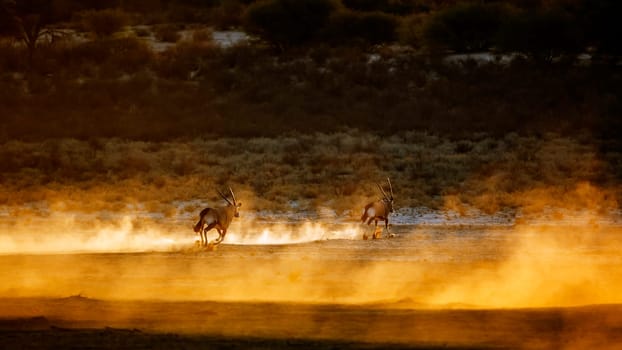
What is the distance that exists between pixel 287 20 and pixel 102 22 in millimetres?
9086

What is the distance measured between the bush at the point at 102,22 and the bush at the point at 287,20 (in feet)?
21.2

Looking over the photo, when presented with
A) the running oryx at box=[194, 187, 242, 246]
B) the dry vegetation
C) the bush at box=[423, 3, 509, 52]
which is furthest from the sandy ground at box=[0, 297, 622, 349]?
the bush at box=[423, 3, 509, 52]

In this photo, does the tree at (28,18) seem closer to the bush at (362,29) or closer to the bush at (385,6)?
the bush at (362,29)

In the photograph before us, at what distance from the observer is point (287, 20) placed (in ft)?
171

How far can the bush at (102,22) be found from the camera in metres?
54.4

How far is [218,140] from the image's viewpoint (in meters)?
35.1

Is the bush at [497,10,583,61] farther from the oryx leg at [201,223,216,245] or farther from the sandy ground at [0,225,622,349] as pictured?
the oryx leg at [201,223,216,245]

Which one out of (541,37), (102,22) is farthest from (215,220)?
(102,22)

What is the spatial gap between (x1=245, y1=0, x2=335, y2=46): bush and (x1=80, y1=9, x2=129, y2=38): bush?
647 cm

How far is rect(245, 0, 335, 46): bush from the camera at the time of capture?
51.7 m

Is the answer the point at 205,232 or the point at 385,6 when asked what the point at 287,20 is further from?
the point at 205,232

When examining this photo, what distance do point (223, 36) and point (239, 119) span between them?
1833 cm

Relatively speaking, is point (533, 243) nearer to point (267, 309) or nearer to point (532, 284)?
point (532, 284)

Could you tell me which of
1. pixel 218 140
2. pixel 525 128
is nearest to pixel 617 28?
pixel 525 128
